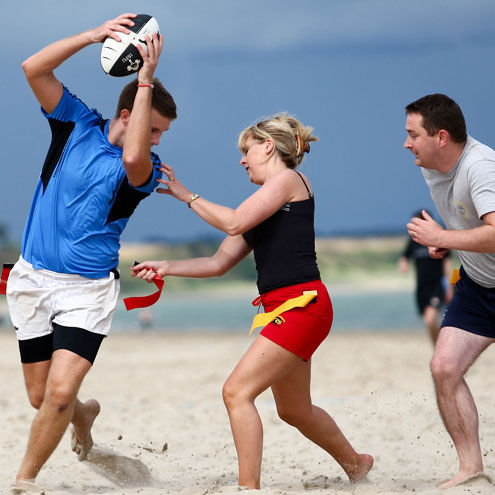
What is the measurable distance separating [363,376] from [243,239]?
22.7 ft

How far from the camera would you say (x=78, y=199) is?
15.2 feet

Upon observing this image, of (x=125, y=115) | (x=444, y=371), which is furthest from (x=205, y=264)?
(x=444, y=371)

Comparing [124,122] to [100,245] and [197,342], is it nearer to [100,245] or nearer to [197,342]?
[100,245]

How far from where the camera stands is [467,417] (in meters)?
4.93

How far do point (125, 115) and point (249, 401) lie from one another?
5.85 ft

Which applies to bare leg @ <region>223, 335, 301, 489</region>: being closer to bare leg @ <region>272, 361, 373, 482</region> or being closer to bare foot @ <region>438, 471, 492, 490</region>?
A: bare leg @ <region>272, 361, 373, 482</region>

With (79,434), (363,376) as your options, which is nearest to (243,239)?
(79,434)

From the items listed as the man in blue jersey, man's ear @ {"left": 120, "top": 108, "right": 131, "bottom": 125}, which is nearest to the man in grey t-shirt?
the man in blue jersey

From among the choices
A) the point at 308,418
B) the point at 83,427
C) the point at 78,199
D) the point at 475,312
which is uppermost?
the point at 78,199

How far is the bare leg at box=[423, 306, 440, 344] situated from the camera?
1145 centimetres

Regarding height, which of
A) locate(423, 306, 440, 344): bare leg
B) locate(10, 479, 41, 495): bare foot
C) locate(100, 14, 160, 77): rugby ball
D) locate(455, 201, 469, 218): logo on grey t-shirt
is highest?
locate(100, 14, 160, 77): rugby ball

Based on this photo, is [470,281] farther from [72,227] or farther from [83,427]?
[83,427]

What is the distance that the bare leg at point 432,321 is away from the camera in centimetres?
1145

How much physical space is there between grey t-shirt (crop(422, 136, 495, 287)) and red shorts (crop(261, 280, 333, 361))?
983mm
